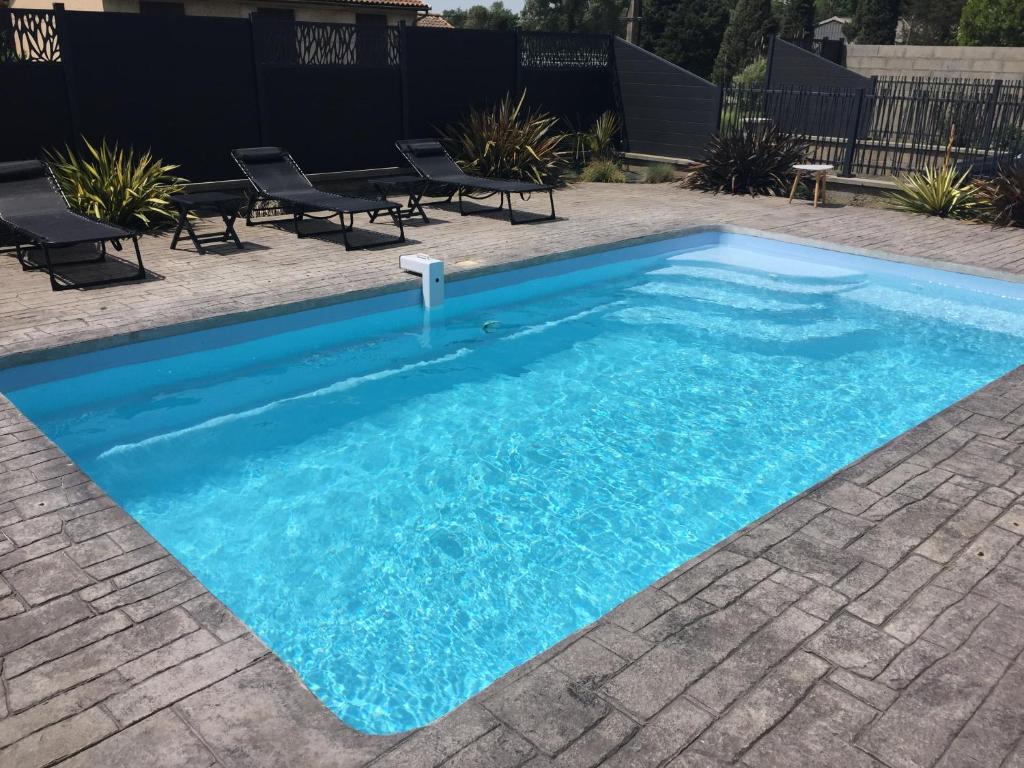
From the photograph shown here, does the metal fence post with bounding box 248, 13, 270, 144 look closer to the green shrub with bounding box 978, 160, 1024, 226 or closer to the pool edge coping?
the pool edge coping

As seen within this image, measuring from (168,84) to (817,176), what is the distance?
9.00 metres

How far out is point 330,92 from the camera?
1159 centimetres

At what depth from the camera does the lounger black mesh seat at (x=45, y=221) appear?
7.04 metres

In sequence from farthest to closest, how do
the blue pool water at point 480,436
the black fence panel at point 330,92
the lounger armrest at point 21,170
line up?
the black fence panel at point 330,92, the lounger armrest at point 21,170, the blue pool water at point 480,436

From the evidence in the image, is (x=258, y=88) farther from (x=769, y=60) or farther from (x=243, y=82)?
(x=769, y=60)

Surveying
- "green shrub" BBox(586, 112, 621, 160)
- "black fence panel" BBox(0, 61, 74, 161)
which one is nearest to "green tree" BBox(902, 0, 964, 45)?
"green shrub" BBox(586, 112, 621, 160)

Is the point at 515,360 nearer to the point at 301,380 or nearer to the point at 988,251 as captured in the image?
the point at 301,380

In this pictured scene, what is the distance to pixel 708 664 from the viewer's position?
9.02ft

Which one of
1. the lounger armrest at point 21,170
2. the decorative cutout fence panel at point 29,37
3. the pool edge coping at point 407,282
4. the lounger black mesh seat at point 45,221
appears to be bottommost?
the pool edge coping at point 407,282

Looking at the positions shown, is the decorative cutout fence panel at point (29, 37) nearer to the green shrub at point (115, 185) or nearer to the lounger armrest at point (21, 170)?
the green shrub at point (115, 185)

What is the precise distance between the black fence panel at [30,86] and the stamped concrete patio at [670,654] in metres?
6.40

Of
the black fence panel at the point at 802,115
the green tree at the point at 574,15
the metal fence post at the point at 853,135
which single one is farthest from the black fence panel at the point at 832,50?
the green tree at the point at 574,15

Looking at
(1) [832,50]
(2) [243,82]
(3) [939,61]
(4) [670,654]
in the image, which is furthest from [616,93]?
(4) [670,654]

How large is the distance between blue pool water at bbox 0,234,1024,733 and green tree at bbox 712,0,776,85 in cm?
3208
